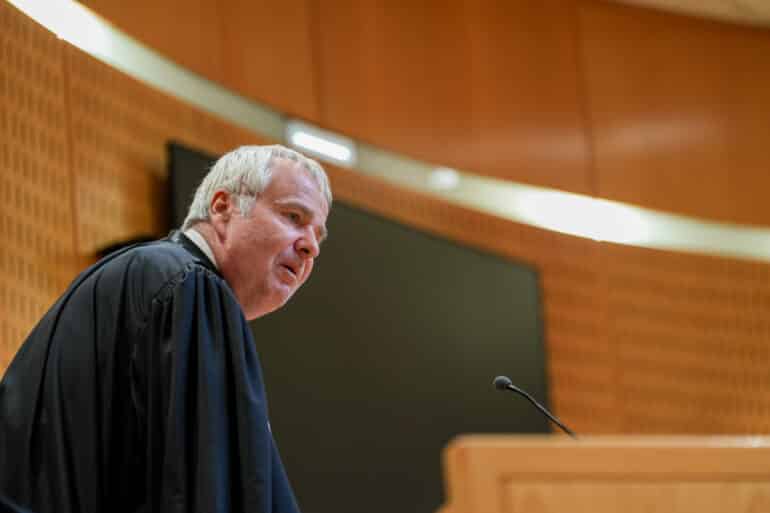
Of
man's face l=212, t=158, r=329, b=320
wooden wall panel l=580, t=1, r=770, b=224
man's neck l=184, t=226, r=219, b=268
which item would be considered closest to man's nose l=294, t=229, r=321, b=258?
man's face l=212, t=158, r=329, b=320

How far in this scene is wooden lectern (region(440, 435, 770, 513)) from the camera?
183 cm

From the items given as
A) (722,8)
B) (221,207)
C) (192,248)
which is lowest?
(192,248)

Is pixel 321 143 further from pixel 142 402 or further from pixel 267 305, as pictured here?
pixel 142 402

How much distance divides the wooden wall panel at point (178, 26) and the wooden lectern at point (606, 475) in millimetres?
3945

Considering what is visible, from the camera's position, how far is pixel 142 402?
8.74 ft

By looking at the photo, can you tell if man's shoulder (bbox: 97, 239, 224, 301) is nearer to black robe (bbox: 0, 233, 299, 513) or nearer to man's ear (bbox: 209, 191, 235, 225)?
black robe (bbox: 0, 233, 299, 513)

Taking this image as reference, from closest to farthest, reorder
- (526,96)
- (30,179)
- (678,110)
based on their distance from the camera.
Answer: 1. (30,179)
2. (526,96)
3. (678,110)

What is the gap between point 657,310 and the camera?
8.12 meters

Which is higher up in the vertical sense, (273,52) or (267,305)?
(273,52)

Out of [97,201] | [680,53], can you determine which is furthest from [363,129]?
[680,53]

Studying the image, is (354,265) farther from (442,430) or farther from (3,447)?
(3,447)

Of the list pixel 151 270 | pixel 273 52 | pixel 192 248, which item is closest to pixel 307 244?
pixel 192 248

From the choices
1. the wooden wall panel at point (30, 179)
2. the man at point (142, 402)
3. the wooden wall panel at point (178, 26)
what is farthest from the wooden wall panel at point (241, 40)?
the man at point (142, 402)

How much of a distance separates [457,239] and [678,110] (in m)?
2.05
